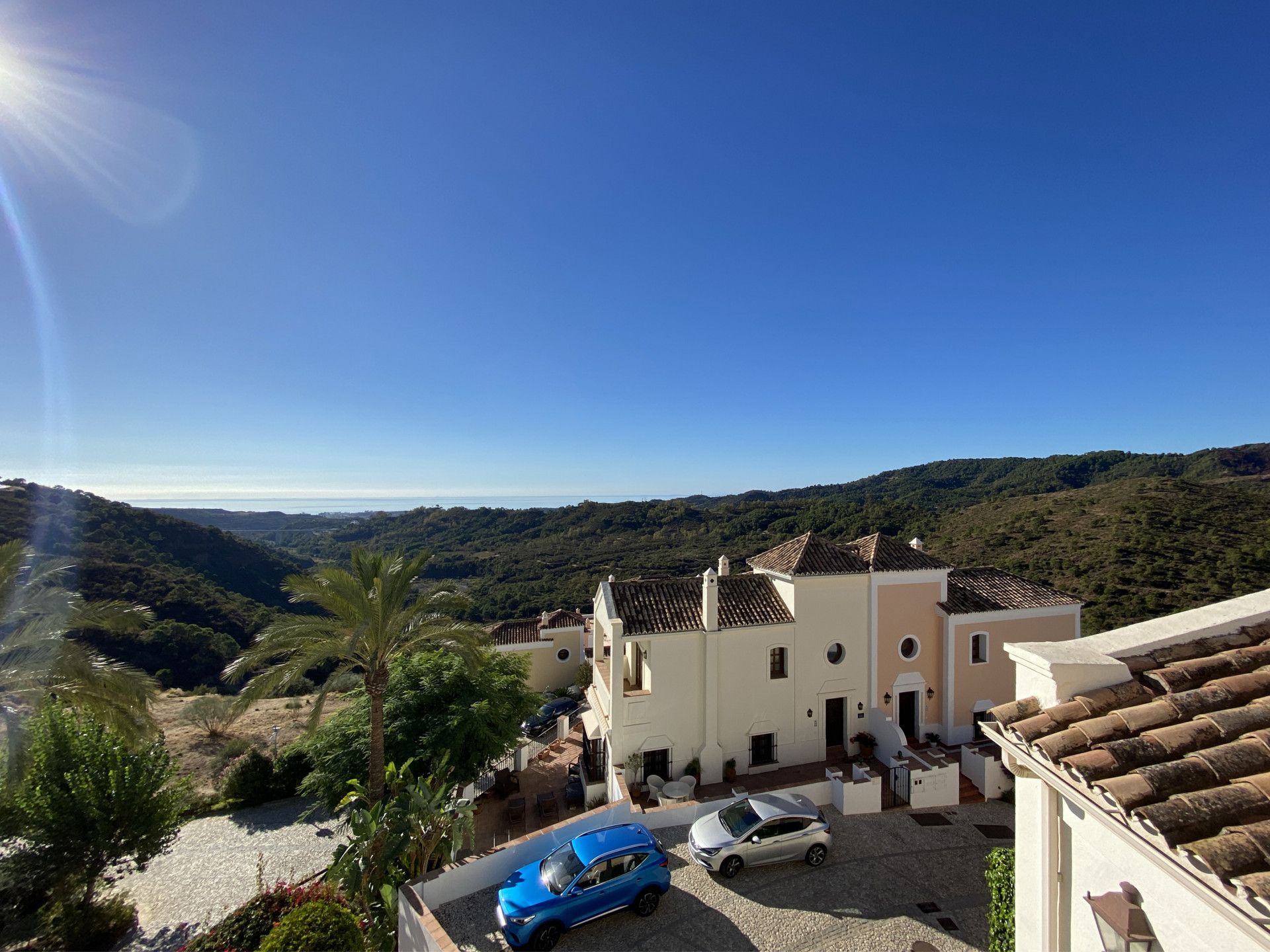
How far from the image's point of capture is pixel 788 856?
36.1ft

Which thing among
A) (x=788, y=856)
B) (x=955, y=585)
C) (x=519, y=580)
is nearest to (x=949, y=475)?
(x=519, y=580)

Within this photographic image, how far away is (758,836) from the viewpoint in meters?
10.8

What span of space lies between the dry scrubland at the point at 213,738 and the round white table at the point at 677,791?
1672 centimetres

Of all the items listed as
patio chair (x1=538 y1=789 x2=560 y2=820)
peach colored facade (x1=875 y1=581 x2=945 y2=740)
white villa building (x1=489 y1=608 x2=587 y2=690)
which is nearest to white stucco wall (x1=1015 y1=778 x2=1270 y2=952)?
peach colored facade (x1=875 y1=581 x2=945 y2=740)

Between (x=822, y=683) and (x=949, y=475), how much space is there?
286 ft

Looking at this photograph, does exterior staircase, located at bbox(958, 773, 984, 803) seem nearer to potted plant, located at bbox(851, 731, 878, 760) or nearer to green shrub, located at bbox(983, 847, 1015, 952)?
potted plant, located at bbox(851, 731, 878, 760)

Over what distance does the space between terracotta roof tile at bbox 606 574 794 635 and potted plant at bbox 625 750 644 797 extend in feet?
12.2

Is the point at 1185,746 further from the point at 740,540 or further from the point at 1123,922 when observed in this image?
the point at 740,540

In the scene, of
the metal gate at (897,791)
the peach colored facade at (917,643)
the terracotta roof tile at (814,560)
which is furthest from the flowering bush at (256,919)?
the peach colored facade at (917,643)

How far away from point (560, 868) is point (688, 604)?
27.5 ft

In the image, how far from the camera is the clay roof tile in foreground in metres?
2.94

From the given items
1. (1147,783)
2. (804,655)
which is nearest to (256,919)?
(1147,783)

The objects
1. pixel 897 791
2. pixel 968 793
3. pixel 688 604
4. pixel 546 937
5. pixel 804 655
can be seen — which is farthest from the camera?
pixel 688 604

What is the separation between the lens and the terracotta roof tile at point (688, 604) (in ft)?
52.1
